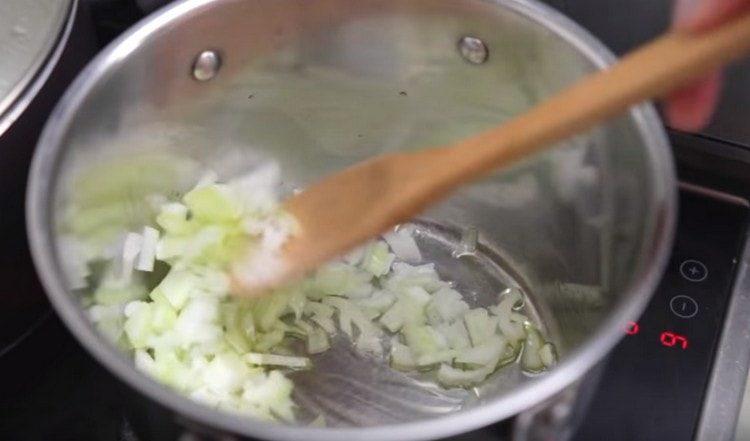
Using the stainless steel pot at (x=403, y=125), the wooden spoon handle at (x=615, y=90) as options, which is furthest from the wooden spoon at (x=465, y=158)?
the stainless steel pot at (x=403, y=125)

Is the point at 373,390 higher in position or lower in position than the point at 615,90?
lower

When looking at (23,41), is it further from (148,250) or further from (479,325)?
(479,325)

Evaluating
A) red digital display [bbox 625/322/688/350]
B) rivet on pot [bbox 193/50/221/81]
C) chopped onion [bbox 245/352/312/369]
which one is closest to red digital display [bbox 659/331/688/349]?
red digital display [bbox 625/322/688/350]

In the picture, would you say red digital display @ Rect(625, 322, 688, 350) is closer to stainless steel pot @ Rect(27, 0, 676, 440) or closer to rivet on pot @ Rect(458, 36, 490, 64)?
stainless steel pot @ Rect(27, 0, 676, 440)

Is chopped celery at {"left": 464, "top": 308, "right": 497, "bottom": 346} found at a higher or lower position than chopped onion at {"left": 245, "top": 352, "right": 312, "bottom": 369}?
higher

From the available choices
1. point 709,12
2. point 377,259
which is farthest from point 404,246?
point 709,12

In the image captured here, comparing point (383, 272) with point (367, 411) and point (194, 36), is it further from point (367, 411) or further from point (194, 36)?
point (194, 36)

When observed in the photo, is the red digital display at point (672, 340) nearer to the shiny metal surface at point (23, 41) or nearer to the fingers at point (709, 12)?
the fingers at point (709, 12)

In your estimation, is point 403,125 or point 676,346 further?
point 403,125
